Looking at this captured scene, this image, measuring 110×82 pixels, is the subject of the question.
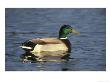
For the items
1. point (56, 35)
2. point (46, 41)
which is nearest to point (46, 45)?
point (46, 41)

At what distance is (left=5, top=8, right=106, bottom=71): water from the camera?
2334mm

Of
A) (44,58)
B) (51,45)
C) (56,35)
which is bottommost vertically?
(44,58)

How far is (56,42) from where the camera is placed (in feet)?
7.73

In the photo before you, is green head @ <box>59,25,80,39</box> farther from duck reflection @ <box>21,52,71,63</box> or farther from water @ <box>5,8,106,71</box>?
duck reflection @ <box>21,52,71,63</box>

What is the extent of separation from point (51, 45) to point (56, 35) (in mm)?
120

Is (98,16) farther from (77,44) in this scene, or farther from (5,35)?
(5,35)

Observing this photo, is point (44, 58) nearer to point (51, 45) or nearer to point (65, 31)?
point (51, 45)

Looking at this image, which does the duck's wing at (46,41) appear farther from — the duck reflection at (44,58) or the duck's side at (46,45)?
the duck reflection at (44,58)

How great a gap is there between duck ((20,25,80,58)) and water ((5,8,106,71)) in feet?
0.14

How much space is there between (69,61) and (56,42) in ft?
0.78

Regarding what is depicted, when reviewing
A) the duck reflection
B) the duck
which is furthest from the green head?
the duck reflection

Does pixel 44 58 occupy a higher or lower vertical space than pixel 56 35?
lower

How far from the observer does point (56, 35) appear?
2.34 m

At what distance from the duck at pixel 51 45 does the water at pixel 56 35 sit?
43 mm
